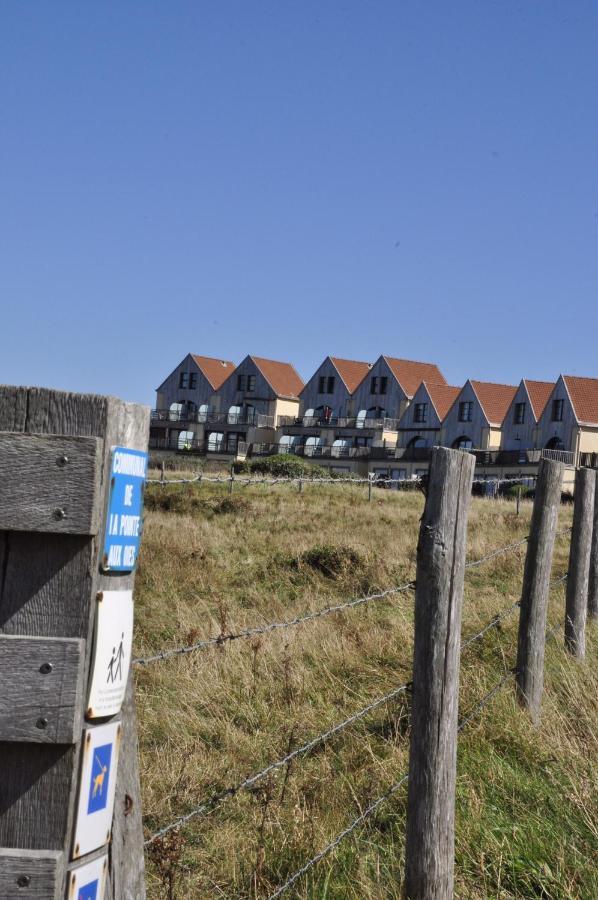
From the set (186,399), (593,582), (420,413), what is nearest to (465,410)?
(420,413)

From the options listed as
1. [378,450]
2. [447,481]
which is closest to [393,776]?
[447,481]

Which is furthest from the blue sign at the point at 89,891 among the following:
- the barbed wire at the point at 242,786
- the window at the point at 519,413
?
the window at the point at 519,413

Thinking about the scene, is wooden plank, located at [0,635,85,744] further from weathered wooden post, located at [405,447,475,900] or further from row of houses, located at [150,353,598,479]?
row of houses, located at [150,353,598,479]

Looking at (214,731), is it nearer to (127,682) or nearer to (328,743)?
(328,743)

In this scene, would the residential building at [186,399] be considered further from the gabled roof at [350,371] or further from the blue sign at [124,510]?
the blue sign at [124,510]

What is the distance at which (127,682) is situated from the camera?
81.4 inches

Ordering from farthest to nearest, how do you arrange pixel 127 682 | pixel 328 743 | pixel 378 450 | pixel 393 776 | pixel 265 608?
pixel 378 450 → pixel 265 608 → pixel 328 743 → pixel 393 776 → pixel 127 682

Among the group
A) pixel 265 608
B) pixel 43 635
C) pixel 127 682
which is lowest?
pixel 265 608

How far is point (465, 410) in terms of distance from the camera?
194 feet

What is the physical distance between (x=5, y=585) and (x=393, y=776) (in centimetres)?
284

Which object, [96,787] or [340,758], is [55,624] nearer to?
[96,787]

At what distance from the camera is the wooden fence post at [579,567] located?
21.5 ft

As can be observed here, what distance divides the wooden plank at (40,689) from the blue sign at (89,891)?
1.14 feet

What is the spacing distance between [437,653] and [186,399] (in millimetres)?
71590
